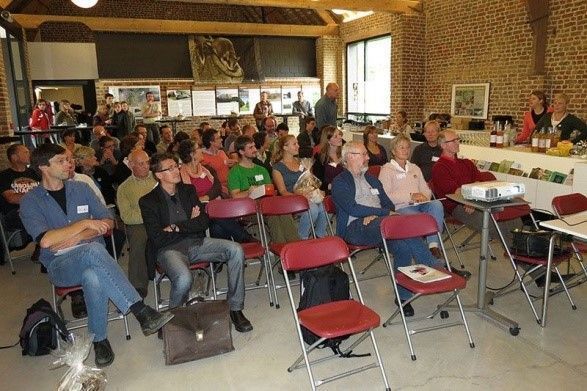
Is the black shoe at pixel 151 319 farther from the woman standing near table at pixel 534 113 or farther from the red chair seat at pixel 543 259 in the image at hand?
the woman standing near table at pixel 534 113

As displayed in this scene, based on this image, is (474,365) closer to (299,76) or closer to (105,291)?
(105,291)

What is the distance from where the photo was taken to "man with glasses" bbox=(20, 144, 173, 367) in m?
2.98

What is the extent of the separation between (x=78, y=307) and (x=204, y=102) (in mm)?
10498

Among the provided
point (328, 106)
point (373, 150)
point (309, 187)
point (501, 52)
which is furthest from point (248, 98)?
point (309, 187)

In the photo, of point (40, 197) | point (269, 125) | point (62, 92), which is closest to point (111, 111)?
point (62, 92)

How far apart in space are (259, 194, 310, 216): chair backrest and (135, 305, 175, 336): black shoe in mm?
1345

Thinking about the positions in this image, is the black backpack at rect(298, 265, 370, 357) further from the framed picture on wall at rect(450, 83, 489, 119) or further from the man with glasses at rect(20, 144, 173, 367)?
the framed picture on wall at rect(450, 83, 489, 119)

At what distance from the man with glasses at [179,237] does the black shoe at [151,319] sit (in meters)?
0.30

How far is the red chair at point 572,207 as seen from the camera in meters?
3.50

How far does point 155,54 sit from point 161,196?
1060 centimetres

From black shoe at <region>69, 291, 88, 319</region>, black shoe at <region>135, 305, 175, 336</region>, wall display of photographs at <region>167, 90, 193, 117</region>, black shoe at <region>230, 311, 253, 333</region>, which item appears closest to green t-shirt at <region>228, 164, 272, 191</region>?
black shoe at <region>230, 311, 253, 333</region>

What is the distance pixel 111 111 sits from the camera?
11.0m

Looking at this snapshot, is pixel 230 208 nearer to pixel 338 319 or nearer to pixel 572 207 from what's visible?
pixel 338 319

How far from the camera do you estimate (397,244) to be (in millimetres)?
3594
